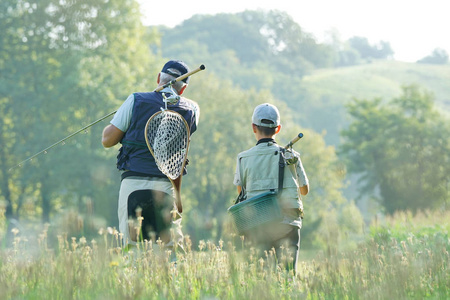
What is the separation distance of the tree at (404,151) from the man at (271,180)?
4364 cm

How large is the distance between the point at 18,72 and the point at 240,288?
1395 inches

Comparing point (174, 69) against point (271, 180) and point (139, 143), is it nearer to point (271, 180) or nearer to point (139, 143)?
point (139, 143)

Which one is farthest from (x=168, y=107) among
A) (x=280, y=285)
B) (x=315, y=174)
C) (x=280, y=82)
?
(x=280, y=82)

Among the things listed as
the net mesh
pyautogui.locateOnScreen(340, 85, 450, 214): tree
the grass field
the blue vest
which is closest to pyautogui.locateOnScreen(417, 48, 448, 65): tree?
Result: pyautogui.locateOnScreen(340, 85, 450, 214): tree

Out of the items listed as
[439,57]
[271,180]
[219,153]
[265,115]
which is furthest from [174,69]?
[439,57]

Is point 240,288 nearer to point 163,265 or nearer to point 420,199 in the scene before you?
point 163,265

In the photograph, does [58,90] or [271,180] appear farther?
[58,90]

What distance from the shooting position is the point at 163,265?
416 cm

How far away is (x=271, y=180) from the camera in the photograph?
5.83m

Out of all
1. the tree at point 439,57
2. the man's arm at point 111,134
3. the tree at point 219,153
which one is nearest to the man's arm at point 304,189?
the man's arm at point 111,134

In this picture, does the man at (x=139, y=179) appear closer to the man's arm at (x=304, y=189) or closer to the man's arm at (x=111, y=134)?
the man's arm at (x=111, y=134)

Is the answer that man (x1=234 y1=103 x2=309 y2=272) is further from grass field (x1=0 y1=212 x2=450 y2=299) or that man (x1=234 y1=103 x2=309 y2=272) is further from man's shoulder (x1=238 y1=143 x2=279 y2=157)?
grass field (x1=0 y1=212 x2=450 y2=299)

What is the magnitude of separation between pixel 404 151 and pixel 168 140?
47287mm

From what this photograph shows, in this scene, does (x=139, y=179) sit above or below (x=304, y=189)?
above
